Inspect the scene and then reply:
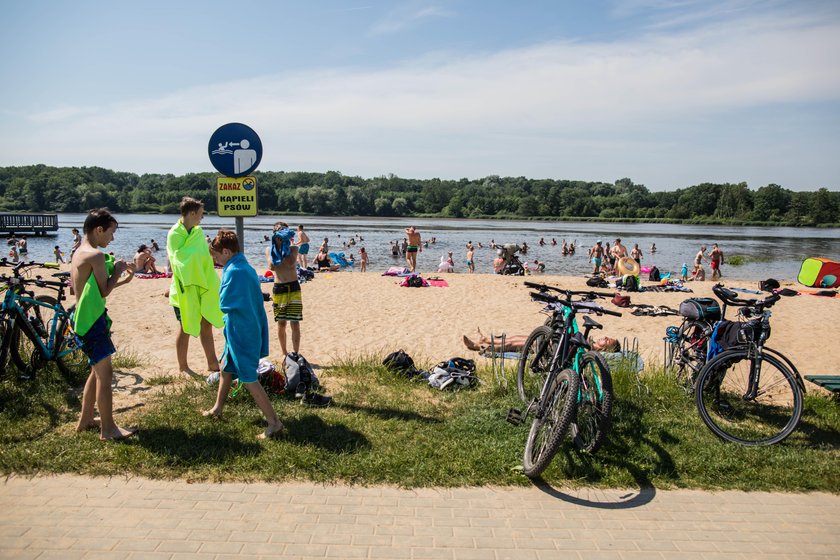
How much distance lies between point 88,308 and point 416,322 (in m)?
7.62

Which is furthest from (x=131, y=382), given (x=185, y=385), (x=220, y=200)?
(x=220, y=200)

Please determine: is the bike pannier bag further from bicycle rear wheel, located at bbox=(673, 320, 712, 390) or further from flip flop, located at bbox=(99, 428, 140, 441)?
flip flop, located at bbox=(99, 428, 140, 441)

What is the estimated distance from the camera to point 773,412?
5.25m

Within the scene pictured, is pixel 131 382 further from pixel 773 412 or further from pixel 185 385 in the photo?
pixel 773 412

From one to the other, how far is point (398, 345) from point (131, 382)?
4417 mm

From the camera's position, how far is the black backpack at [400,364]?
6316mm

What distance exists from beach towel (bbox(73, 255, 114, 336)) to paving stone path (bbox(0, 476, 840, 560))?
1.09 m

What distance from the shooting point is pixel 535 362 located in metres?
5.20

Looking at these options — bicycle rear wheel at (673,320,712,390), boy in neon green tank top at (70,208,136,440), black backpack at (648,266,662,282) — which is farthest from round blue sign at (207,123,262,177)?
black backpack at (648,266,662,282)

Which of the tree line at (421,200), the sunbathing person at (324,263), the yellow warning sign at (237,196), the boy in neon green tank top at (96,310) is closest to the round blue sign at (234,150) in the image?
the yellow warning sign at (237,196)

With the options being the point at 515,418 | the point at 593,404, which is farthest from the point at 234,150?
the point at 593,404

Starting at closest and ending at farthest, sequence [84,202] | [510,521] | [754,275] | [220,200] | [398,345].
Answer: [510,521] → [220,200] → [398,345] → [754,275] → [84,202]

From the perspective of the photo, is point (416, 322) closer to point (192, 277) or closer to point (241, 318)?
point (192, 277)

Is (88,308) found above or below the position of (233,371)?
above
